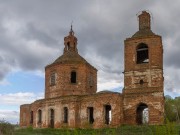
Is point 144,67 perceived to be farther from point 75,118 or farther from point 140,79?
point 75,118

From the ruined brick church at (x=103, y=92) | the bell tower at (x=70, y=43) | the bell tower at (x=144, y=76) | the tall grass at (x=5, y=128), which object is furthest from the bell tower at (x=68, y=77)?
the tall grass at (x=5, y=128)

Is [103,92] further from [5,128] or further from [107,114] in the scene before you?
[5,128]

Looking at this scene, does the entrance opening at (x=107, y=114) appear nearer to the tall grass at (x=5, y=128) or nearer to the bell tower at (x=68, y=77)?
the bell tower at (x=68, y=77)

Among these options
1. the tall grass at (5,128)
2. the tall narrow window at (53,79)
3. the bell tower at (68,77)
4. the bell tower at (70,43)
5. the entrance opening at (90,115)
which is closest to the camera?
the tall grass at (5,128)

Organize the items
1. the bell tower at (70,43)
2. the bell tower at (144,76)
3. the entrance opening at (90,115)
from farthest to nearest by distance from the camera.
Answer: the bell tower at (70,43) < the entrance opening at (90,115) < the bell tower at (144,76)

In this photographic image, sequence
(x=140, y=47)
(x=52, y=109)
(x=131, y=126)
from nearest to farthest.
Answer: (x=131, y=126) < (x=140, y=47) < (x=52, y=109)

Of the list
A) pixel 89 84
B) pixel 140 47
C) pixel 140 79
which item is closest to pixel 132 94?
pixel 140 79

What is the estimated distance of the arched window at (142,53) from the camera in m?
27.1

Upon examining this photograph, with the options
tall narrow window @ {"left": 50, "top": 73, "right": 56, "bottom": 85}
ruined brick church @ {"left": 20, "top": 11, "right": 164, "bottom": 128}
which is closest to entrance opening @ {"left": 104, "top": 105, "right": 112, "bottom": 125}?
ruined brick church @ {"left": 20, "top": 11, "right": 164, "bottom": 128}

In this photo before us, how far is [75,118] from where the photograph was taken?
27.4m

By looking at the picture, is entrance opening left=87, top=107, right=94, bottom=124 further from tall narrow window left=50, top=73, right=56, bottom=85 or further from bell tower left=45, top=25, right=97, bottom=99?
tall narrow window left=50, top=73, right=56, bottom=85

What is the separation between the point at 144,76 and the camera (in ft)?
84.3

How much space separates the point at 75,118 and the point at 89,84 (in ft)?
15.8

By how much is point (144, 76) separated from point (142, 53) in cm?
303
